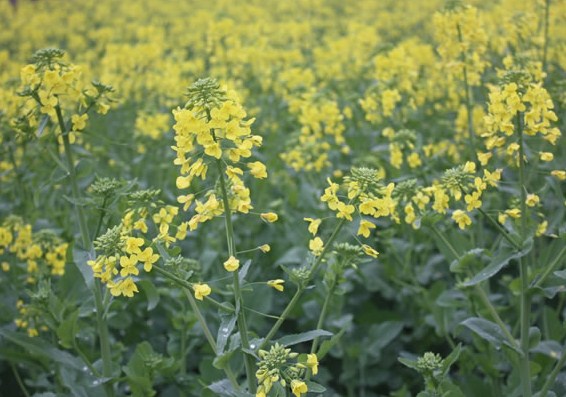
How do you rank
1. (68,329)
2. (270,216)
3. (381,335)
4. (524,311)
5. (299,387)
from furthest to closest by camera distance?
(381,335) < (68,329) < (524,311) < (270,216) < (299,387)

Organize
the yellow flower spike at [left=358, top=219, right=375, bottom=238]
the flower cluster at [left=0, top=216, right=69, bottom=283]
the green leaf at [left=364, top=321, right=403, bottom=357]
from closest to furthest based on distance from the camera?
the yellow flower spike at [left=358, top=219, right=375, bottom=238] < the flower cluster at [left=0, top=216, right=69, bottom=283] < the green leaf at [left=364, top=321, right=403, bottom=357]

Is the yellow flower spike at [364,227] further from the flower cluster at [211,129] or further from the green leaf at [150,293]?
the green leaf at [150,293]

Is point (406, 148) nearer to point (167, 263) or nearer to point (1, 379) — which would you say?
point (167, 263)

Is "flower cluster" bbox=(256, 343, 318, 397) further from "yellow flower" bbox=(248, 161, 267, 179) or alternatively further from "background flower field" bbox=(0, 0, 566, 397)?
"yellow flower" bbox=(248, 161, 267, 179)

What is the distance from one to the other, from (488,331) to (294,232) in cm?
185

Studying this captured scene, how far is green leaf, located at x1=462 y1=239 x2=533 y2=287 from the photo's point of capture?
2686 mm

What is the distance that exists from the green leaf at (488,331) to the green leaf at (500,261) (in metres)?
0.20

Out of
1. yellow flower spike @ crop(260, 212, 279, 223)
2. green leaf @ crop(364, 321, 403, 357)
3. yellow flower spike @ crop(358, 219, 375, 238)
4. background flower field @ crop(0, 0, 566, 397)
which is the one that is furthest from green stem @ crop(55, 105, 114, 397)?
green leaf @ crop(364, 321, 403, 357)

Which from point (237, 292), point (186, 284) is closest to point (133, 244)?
point (186, 284)

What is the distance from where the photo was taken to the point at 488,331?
2.86 meters

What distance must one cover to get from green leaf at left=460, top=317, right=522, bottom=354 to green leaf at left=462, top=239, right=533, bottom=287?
0.20 meters

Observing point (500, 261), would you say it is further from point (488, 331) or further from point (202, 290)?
point (202, 290)

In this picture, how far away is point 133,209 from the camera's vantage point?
2.66 m

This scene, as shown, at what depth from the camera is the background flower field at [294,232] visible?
2428mm
